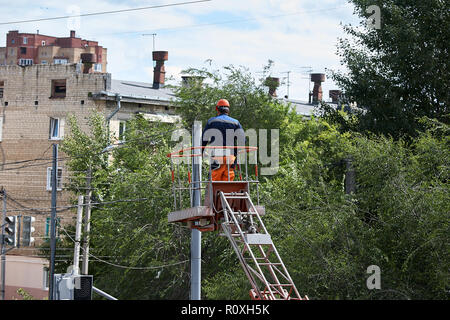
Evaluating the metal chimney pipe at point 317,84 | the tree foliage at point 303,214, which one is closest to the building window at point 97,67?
the metal chimney pipe at point 317,84

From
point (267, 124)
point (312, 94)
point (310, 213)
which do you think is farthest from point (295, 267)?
point (312, 94)

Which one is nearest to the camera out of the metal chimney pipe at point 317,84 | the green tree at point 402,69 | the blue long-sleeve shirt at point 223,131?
the blue long-sleeve shirt at point 223,131

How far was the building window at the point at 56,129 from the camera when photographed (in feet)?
157

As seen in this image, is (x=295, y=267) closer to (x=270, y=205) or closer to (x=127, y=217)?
(x=270, y=205)

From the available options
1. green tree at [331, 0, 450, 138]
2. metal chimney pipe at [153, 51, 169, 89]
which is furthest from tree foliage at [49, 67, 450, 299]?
metal chimney pipe at [153, 51, 169, 89]

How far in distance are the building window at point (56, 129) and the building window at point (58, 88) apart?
59.0 inches

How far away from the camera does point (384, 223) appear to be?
1934cm

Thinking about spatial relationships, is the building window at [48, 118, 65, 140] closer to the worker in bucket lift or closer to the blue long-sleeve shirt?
the worker in bucket lift

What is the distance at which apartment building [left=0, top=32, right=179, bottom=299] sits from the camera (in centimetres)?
4628

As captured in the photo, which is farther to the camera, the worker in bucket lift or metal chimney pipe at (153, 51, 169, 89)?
metal chimney pipe at (153, 51, 169, 89)

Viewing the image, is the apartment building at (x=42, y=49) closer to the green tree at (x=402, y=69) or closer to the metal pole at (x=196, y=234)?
the green tree at (x=402, y=69)

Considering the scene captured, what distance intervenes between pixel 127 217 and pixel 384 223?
1271cm

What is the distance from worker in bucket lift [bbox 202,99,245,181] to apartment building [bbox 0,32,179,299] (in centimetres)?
3132

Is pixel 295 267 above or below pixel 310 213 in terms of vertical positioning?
below
